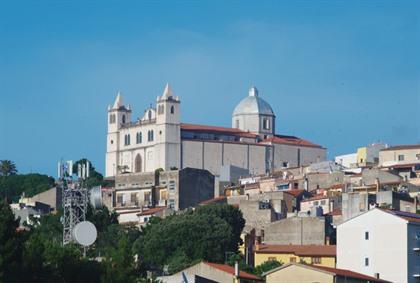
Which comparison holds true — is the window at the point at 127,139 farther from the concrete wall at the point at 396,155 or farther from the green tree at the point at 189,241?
the green tree at the point at 189,241

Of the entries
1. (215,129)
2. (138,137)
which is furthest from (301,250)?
(215,129)

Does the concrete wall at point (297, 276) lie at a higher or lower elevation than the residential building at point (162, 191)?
lower

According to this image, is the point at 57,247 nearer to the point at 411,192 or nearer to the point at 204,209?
the point at 204,209

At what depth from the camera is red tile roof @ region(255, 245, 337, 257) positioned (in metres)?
76.9

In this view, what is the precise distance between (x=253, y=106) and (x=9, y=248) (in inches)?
3895

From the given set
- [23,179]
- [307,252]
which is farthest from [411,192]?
[23,179]

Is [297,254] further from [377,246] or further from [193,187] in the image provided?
[193,187]

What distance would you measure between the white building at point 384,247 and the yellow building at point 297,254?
6.16 feet

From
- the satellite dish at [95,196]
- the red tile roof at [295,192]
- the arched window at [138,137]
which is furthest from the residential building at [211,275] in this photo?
the arched window at [138,137]

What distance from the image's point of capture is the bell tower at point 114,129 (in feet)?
465

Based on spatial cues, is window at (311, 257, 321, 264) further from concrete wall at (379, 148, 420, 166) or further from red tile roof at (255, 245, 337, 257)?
concrete wall at (379, 148, 420, 166)

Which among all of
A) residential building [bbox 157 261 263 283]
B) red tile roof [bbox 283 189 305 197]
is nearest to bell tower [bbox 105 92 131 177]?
red tile roof [bbox 283 189 305 197]

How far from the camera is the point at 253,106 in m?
150

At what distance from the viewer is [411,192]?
98.2 m
